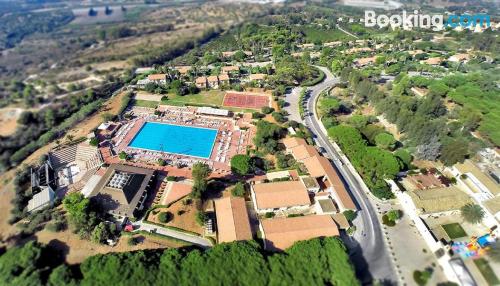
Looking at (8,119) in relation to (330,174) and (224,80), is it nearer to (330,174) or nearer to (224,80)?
(330,174)

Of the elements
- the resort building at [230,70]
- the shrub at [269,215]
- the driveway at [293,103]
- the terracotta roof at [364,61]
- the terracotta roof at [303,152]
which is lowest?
the shrub at [269,215]

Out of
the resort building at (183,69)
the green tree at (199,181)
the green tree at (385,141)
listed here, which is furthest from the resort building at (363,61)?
the green tree at (199,181)

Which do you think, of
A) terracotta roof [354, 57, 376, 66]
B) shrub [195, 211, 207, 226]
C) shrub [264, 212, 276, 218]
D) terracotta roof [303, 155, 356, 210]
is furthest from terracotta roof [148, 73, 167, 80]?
terracotta roof [354, 57, 376, 66]

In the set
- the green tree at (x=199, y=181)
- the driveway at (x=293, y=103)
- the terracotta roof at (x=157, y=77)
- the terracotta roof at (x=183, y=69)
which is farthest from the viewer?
the terracotta roof at (x=183, y=69)

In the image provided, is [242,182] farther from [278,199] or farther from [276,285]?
[276,285]

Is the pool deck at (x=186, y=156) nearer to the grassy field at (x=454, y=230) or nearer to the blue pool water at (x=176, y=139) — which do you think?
the blue pool water at (x=176, y=139)

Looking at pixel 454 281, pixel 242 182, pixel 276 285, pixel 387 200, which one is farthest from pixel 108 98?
pixel 454 281

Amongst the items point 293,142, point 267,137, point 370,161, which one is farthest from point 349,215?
point 267,137
